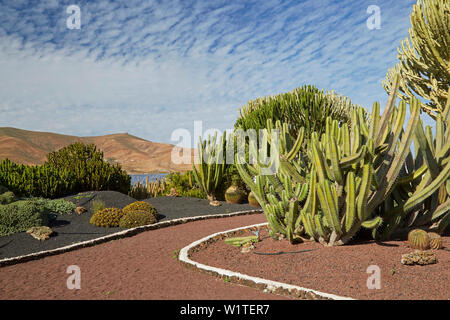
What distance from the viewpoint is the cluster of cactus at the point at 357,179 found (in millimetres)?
4824

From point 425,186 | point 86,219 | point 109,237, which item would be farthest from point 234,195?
point 425,186

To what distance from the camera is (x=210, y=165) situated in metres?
13.8

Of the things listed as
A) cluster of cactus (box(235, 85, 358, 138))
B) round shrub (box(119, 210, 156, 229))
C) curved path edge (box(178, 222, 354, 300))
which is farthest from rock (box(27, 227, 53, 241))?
cluster of cactus (box(235, 85, 358, 138))

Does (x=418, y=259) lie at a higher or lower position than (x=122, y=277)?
higher

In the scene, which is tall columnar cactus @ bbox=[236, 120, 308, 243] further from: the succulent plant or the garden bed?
the succulent plant

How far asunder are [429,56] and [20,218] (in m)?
14.7

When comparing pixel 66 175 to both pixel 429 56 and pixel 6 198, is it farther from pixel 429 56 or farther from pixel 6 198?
pixel 429 56

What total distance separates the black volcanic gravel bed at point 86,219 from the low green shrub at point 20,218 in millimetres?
316

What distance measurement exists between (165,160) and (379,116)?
120297mm

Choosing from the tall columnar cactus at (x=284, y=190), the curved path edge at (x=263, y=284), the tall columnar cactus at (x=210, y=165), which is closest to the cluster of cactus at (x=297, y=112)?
the tall columnar cactus at (x=210, y=165)

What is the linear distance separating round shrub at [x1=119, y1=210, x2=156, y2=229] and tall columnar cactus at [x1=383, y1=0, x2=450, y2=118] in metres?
9.89

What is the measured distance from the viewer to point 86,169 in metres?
14.0

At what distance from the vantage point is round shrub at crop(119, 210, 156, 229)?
29.2ft
